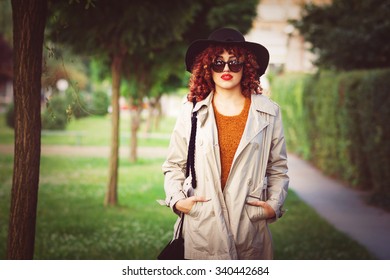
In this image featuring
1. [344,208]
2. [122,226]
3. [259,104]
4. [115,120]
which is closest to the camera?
[259,104]

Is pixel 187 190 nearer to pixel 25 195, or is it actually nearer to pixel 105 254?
pixel 25 195

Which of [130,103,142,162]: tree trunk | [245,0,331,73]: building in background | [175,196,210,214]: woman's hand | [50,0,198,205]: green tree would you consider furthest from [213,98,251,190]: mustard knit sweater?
[245,0,331,73]: building in background

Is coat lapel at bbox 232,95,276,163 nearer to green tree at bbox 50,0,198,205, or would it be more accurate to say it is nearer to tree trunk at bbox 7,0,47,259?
tree trunk at bbox 7,0,47,259

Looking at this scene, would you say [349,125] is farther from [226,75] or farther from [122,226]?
[226,75]

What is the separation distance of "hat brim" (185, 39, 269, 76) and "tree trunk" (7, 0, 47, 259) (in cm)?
98

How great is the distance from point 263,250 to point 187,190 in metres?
0.56

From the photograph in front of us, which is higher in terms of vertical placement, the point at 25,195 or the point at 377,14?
the point at 377,14

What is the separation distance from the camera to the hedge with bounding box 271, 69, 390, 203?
371 inches

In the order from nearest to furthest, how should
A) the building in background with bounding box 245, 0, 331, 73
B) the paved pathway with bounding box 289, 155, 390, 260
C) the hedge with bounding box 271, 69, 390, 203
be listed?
the paved pathway with bounding box 289, 155, 390, 260 < the hedge with bounding box 271, 69, 390, 203 < the building in background with bounding box 245, 0, 331, 73

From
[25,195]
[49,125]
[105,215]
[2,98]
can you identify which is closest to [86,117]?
[49,125]

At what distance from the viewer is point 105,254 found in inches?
253

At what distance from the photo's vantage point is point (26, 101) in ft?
12.0

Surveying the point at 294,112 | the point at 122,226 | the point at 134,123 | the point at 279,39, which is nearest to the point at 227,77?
the point at 122,226

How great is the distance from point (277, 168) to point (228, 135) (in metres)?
0.34
